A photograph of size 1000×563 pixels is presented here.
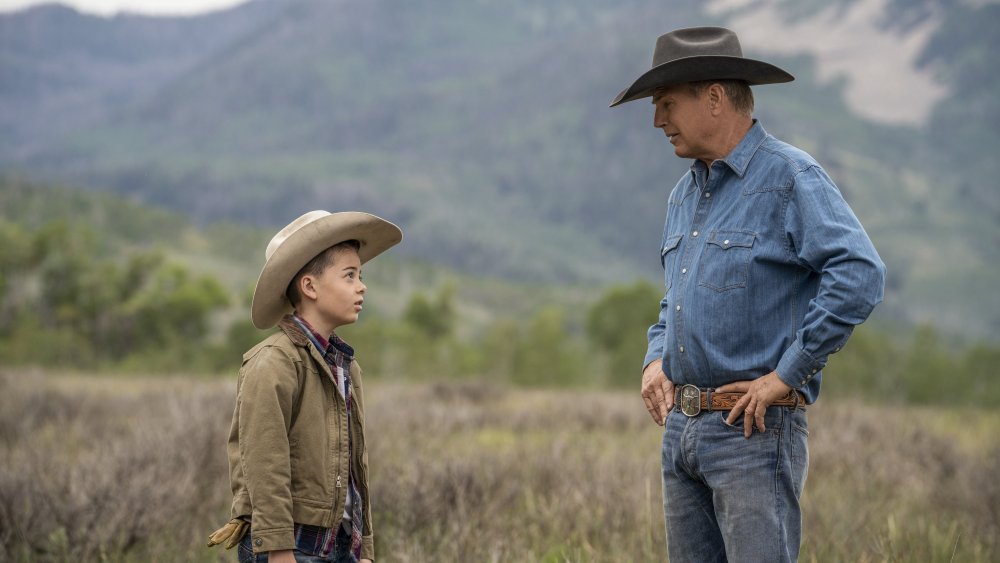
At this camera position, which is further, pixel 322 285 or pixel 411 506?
pixel 411 506

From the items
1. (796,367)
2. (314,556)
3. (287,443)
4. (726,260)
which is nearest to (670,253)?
(726,260)

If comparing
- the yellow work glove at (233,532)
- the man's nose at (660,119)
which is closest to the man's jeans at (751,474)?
the man's nose at (660,119)

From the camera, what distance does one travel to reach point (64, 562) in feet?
16.5

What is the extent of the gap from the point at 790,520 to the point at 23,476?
14.5 feet

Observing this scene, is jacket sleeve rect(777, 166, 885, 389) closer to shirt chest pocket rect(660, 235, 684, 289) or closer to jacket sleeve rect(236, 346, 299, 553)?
shirt chest pocket rect(660, 235, 684, 289)

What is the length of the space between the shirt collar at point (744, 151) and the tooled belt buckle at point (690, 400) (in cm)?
69

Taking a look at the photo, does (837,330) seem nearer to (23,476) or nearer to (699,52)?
(699,52)

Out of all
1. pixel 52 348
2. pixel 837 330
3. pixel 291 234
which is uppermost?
pixel 291 234

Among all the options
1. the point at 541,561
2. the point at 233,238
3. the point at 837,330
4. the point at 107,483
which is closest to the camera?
the point at 837,330

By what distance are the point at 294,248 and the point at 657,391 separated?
Result: 1277 mm

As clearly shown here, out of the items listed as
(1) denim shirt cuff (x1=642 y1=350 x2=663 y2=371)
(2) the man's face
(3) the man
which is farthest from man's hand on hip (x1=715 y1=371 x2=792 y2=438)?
(2) the man's face

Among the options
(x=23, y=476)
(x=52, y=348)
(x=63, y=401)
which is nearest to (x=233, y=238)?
(x=52, y=348)

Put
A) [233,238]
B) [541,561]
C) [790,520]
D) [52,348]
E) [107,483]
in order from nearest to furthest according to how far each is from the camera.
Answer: [790,520] < [541,561] < [107,483] < [52,348] < [233,238]

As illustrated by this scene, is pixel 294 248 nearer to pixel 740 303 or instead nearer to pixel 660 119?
pixel 660 119
